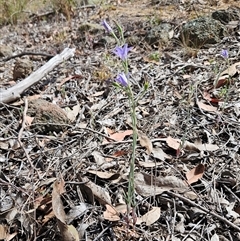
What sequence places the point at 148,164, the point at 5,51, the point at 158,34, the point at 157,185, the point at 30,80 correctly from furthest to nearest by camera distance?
the point at 5,51, the point at 158,34, the point at 30,80, the point at 148,164, the point at 157,185

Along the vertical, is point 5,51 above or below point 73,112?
below

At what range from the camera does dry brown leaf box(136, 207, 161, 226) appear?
5.01ft

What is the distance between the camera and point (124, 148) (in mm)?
1911

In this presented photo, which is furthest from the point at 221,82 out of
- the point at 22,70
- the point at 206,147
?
the point at 22,70

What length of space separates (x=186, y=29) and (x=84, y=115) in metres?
1.29

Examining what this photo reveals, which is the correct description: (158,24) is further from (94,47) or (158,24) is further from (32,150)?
(32,150)

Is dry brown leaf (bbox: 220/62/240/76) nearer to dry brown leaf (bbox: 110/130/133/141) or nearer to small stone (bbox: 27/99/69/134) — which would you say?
dry brown leaf (bbox: 110/130/133/141)

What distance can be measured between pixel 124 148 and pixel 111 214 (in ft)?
1.47

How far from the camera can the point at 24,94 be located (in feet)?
8.64

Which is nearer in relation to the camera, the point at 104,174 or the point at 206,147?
the point at 104,174

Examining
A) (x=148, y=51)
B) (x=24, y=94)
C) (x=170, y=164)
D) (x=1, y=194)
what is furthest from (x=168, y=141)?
(x=148, y=51)

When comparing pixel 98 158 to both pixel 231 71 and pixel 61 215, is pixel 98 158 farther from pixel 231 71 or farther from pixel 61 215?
pixel 231 71

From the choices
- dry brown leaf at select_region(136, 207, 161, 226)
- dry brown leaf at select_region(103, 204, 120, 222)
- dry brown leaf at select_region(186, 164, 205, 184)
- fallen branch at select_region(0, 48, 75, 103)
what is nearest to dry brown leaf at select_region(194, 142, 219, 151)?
dry brown leaf at select_region(186, 164, 205, 184)

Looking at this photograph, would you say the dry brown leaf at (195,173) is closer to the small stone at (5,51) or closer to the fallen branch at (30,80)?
the fallen branch at (30,80)
